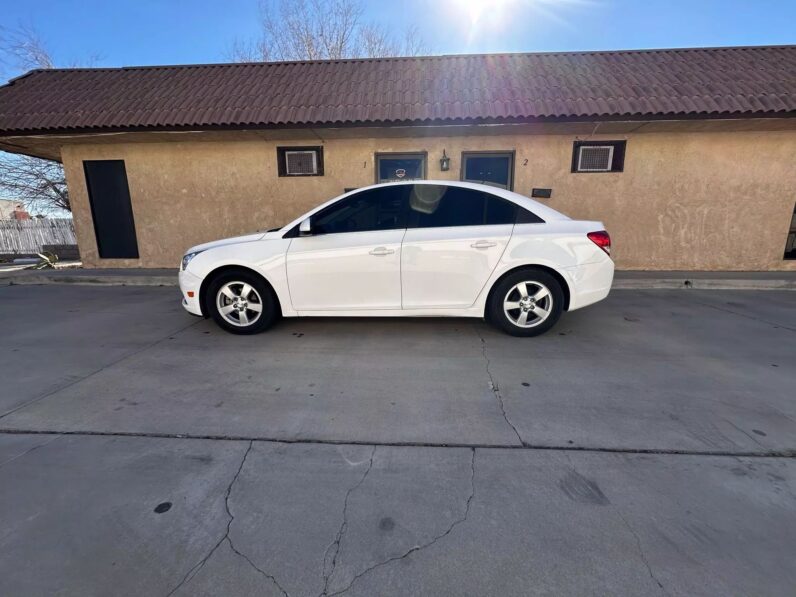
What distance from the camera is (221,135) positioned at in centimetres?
748

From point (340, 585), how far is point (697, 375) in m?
3.51

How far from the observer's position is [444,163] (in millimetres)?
7629

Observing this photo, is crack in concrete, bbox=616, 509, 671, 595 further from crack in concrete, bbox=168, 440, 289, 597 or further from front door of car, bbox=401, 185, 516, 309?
front door of car, bbox=401, 185, 516, 309

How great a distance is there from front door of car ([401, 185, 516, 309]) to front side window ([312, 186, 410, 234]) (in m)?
0.15

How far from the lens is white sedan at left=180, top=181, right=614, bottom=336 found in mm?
4074

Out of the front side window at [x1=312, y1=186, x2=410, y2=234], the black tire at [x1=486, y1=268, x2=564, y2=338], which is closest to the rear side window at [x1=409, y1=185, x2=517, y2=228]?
the front side window at [x1=312, y1=186, x2=410, y2=234]

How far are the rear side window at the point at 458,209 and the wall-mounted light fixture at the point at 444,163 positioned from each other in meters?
3.75

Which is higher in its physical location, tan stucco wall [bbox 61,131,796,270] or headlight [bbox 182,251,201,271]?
tan stucco wall [bbox 61,131,796,270]

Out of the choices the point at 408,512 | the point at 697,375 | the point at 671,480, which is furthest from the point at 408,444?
the point at 697,375

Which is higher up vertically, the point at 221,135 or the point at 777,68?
the point at 777,68

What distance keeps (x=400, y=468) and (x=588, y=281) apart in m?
3.16

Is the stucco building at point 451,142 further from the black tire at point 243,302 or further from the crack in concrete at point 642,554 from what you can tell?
the crack in concrete at point 642,554

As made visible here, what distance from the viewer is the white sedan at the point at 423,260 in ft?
13.4

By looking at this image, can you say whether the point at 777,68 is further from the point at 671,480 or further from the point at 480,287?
the point at 671,480
